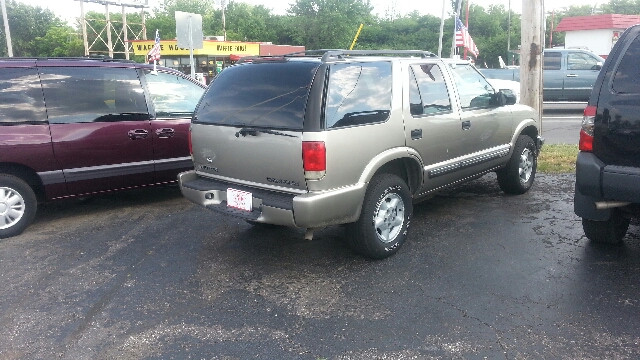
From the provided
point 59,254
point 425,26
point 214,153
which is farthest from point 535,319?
point 425,26

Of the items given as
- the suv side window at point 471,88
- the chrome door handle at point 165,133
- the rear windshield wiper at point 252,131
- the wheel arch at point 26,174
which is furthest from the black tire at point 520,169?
the wheel arch at point 26,174

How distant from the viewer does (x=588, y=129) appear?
14.1 feet

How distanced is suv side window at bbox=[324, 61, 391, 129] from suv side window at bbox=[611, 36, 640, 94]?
1.78m

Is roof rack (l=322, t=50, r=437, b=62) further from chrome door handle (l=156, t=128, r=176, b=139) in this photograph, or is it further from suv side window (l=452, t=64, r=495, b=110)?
chrome door handle (l=156, t=128, r=176, b=139)

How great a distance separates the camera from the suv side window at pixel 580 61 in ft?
54.2

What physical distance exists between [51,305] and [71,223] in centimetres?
232

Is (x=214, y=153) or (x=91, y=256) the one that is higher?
(x=214, y=153)

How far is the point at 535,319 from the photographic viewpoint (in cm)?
370

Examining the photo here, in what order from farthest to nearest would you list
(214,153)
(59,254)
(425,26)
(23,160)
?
(425,26) < (23,160) < (59,254) < (214,153)

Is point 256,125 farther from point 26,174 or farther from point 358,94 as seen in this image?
point 26,174

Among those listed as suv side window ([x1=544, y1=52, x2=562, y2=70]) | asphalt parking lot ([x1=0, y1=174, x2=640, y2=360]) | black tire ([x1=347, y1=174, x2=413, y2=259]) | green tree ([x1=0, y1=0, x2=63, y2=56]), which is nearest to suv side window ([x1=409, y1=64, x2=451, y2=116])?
black tire ([x1=347, y1=174, x2=413, y2=259])

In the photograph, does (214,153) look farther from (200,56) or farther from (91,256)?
(200,56)

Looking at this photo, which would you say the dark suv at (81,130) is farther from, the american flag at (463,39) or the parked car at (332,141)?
the american flag at (463,39)

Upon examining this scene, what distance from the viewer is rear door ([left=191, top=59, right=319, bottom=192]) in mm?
4297
